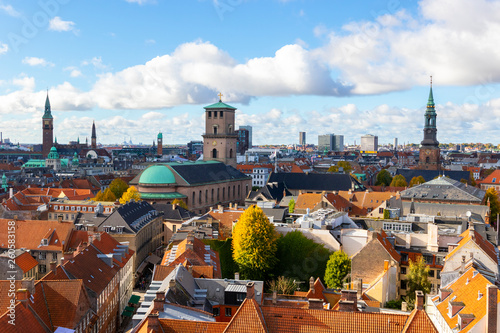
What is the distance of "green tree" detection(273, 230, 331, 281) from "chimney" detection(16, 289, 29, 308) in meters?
31.2

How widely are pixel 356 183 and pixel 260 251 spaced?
74.2 m

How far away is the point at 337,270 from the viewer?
182 feet

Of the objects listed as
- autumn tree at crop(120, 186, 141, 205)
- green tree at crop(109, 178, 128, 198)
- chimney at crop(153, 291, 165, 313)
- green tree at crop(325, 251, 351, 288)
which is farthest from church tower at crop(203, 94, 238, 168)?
chimney at crop(153, 291, 165, 313)

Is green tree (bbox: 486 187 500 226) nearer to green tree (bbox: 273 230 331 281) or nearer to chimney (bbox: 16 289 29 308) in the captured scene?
green tree (bbox: 273 230 331 281)

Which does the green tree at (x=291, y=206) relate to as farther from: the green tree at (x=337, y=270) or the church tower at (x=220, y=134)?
the church tower at (x=220, y=134)

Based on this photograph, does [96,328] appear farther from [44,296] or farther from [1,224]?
[1,224]

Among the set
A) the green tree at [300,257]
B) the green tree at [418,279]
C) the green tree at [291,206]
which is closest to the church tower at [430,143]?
the green tree at [291,206]

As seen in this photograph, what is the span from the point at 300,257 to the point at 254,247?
5.61 m

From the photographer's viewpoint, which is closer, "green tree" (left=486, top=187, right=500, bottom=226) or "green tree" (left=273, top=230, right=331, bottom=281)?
"green tree" (left=273, top=230, right=331, bottom=281)

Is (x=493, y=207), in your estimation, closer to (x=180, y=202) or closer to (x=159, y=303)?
(x=180, y=202)

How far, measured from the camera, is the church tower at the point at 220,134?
5807 inches

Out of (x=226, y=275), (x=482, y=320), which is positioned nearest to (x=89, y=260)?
(x=226, y=275)

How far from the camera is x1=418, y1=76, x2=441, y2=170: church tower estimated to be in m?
170

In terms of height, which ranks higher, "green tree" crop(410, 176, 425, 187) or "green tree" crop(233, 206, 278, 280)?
"green tree" crop(410, 176, 425, 187)
